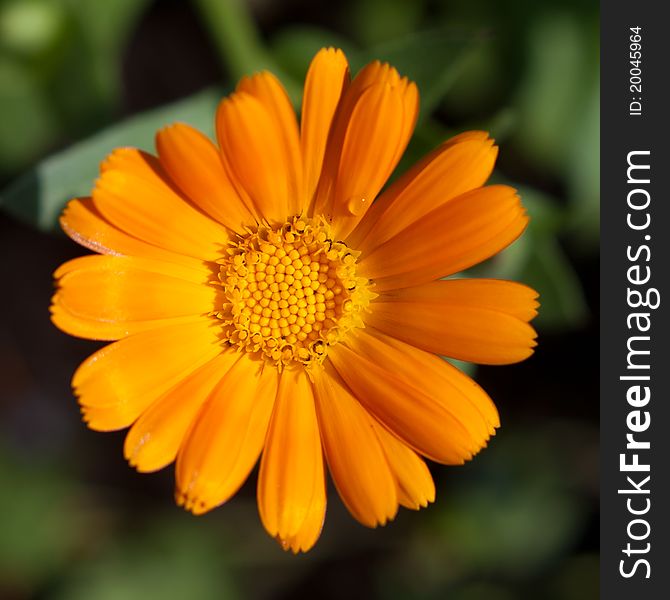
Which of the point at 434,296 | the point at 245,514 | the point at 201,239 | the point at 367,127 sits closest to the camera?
the point at 367,127

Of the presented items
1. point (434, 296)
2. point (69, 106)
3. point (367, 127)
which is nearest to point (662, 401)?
point (434, 296)

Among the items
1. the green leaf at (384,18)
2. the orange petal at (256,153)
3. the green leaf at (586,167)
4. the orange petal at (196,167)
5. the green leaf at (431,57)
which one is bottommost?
the orange petal at (196,167)

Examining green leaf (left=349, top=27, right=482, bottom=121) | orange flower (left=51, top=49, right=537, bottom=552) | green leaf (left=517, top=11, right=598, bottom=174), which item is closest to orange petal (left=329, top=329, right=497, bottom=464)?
orange flower (left=51, top=49, right=537, bottom=552)

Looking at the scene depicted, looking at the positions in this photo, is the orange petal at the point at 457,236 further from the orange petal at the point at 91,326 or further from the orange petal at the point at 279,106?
the orange petal at the point at 91,326

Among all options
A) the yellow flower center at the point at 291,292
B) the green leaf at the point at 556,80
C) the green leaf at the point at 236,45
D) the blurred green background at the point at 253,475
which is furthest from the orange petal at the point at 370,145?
the green leaf at the point at 556,80

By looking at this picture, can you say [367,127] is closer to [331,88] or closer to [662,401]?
[331,88]

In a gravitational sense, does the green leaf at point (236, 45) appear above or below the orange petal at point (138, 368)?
above

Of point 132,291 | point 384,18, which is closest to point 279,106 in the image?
point 132,291
